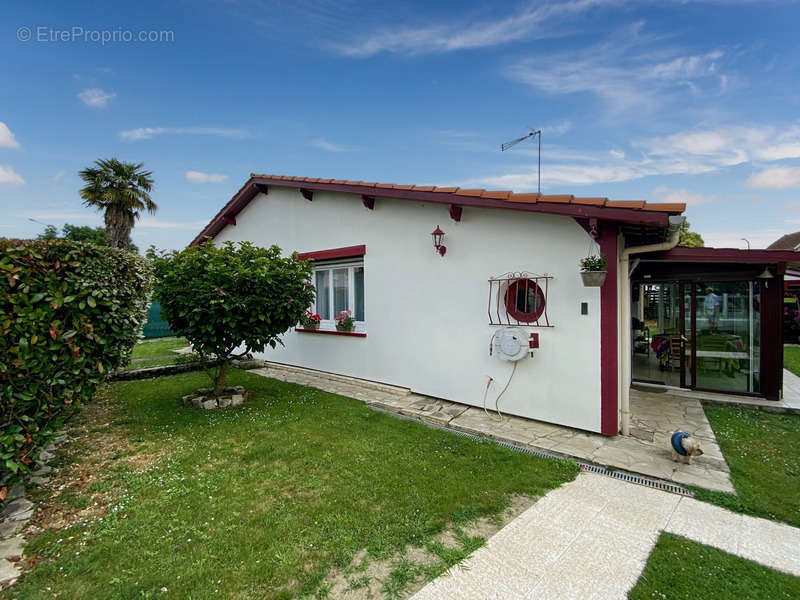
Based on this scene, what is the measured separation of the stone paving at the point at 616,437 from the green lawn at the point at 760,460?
143 millimetres

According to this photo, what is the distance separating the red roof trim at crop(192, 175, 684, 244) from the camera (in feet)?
14.3

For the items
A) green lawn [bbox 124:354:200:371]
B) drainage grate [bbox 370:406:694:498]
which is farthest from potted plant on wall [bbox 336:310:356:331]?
green lawn [bbox 124:354:200:371]

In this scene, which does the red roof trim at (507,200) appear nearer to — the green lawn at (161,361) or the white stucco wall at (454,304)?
the white stucco wall at (454,304)

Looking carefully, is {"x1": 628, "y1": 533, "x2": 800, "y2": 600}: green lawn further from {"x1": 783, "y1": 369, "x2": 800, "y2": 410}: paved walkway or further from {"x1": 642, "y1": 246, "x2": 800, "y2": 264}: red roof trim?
{"x1": 783, "y1": 369, "x2": 800, "y2": 410}: paved walkway

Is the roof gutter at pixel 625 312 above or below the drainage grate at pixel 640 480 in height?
above

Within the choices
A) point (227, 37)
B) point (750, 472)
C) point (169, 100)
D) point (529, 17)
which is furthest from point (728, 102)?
point (169, 100)

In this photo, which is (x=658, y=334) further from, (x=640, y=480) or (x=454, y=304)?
(x=640, y=480)

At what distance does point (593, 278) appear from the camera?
480 cm

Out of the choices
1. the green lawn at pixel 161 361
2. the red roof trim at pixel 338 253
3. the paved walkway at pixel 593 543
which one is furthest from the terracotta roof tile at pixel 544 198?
the green lawn at pixel 161 361

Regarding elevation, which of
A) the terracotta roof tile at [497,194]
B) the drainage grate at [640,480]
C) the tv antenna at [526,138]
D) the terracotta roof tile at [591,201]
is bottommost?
the drainage grate at [640,480]

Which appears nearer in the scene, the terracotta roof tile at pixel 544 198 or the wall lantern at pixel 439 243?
the terracotta roof tile at pixel 544 198

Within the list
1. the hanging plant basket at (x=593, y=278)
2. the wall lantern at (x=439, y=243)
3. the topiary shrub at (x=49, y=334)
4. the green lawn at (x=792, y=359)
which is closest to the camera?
the topiary shrub at (x=49, y=334)

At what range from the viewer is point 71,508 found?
3.49 m

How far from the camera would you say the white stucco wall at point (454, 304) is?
17.4 ft
